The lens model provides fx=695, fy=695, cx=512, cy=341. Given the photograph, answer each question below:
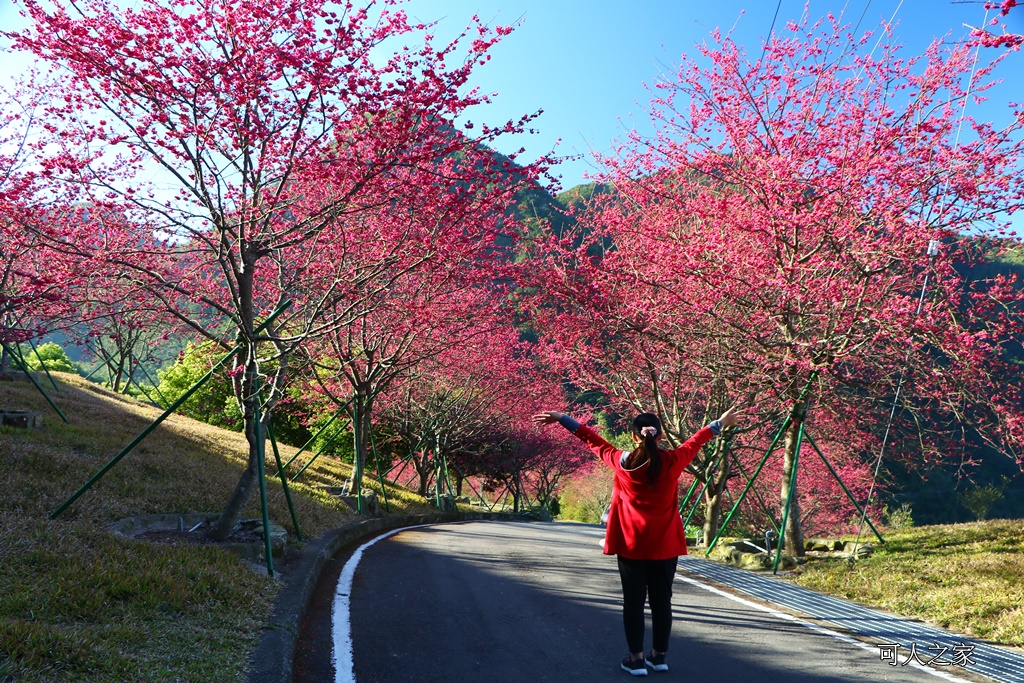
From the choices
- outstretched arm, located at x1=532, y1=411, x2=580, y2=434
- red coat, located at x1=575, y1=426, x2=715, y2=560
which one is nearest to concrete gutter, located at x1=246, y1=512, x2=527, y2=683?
red coat, located at x1=575, y1=426, x2=715, y2=560

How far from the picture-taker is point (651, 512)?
16.0 feet

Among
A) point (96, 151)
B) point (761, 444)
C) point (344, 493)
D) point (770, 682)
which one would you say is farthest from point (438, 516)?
point (770, 682)

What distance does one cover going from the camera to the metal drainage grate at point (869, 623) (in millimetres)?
5254

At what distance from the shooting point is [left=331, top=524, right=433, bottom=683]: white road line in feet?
16.2

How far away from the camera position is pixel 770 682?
4734 mm

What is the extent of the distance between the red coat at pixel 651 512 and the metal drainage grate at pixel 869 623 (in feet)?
7.73

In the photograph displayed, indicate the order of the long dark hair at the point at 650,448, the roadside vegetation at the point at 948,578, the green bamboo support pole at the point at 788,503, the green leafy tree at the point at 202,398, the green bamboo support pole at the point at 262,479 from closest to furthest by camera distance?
the long dark hair at the point at 650,448, the roadside vegetation at the point at 948,578, the green bamboo support pole at the point at 262,479, the green bamboo support pole at the point at 788,503, the green leafy tree at the point at 202,398

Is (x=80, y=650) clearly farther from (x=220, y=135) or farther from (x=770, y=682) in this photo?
(x=220, y=135)

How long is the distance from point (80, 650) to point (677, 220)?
10.7 meters

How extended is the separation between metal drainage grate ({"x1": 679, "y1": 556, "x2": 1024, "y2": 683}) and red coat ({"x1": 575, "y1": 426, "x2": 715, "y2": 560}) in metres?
2.36

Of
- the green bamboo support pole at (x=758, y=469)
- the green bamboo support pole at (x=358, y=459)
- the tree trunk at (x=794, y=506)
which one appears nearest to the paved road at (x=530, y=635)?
the green bamboo support pole at (x=758, y=469)

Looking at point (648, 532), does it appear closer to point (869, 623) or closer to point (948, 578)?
point (869, 623)

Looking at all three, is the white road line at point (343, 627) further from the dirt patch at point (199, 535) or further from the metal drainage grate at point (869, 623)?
the metal drainage grate at point (869, 623)

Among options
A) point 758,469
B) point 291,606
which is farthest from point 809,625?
point 291,606
